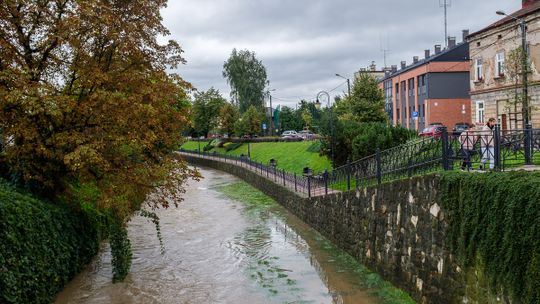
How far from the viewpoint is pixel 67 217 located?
43.5 feet

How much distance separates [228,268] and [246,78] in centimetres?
7130

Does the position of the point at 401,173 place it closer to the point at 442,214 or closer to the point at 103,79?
the point at 442,214

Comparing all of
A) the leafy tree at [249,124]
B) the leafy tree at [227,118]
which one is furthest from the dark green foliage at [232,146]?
the leafy tree at [227,118]

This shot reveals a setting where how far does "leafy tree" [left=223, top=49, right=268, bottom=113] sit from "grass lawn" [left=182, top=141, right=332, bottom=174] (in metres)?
24.2

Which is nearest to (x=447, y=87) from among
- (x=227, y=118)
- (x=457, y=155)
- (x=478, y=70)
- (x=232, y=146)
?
(x=478, y=70)

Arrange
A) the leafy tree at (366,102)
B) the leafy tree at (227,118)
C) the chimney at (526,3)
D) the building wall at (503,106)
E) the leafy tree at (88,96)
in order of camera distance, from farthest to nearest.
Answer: the leafy tree at (227,118) → the leafy tree at (366,102) → the chimney at (526,3) → the building wall at (503,106) → the leafy tree at (88,96)

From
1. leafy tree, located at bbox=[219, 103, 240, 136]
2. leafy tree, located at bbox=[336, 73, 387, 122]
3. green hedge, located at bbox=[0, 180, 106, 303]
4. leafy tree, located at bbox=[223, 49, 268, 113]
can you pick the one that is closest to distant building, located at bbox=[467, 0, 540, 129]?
leafy tree, located at bbox=[336, 73, 387, 122]

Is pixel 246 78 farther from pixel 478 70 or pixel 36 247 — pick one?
pixel 36 247

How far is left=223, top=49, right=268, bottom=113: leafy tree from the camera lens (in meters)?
83.7

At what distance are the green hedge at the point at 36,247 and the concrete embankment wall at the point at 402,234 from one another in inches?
305

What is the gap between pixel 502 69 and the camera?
3322 centimetres

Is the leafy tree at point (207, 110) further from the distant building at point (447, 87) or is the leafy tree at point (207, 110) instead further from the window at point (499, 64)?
the window at point (499, 64)

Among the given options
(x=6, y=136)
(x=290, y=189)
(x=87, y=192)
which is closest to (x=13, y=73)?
(x=6, y=136)

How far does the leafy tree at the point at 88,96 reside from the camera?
39.7 ft
